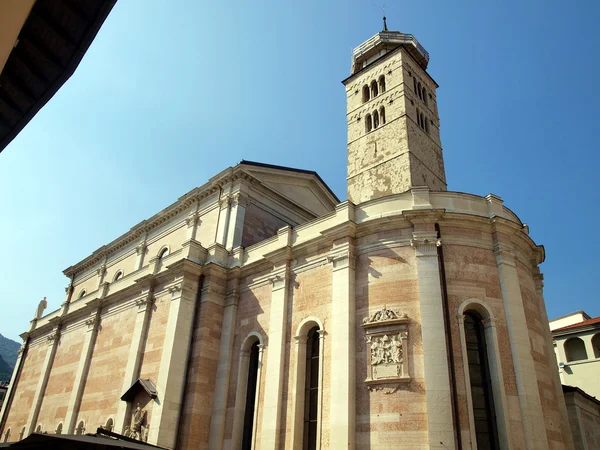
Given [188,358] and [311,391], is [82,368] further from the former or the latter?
[311,391]

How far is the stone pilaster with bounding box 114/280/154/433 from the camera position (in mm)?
21828

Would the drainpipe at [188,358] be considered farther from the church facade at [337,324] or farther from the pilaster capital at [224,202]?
the pilaster capital at [224,202]

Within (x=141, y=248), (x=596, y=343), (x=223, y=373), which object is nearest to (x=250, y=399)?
(x=223, y=373)

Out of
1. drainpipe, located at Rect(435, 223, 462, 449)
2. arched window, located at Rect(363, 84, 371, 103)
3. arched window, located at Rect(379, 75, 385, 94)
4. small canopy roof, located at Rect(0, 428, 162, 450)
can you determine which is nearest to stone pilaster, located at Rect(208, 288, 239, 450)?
small canopy roof, located at Rect(0, 428, 162, 450)

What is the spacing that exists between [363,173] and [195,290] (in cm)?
1230

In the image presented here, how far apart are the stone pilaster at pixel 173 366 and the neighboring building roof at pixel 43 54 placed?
17.3 meters

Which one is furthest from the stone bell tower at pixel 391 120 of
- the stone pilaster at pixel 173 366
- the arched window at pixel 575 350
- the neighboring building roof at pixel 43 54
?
the neighboring building roof at pixel 43 54

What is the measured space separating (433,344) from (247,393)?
9.04 meters

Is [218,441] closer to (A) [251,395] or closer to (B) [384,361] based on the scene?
(A) [251,395]

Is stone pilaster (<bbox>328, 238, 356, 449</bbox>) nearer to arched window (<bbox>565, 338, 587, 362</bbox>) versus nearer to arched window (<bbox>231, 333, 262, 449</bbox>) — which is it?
arched window (<bbox>231, 333, 262, 449</bbox>)

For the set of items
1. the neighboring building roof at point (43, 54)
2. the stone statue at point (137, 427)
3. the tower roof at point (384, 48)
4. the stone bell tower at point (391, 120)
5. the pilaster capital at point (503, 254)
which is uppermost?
the tower roof at point (384, 48)

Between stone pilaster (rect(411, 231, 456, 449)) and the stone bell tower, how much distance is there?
29.5 feet

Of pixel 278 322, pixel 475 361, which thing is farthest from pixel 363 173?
pixel 475 361

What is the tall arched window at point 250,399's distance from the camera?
19.8 metres
